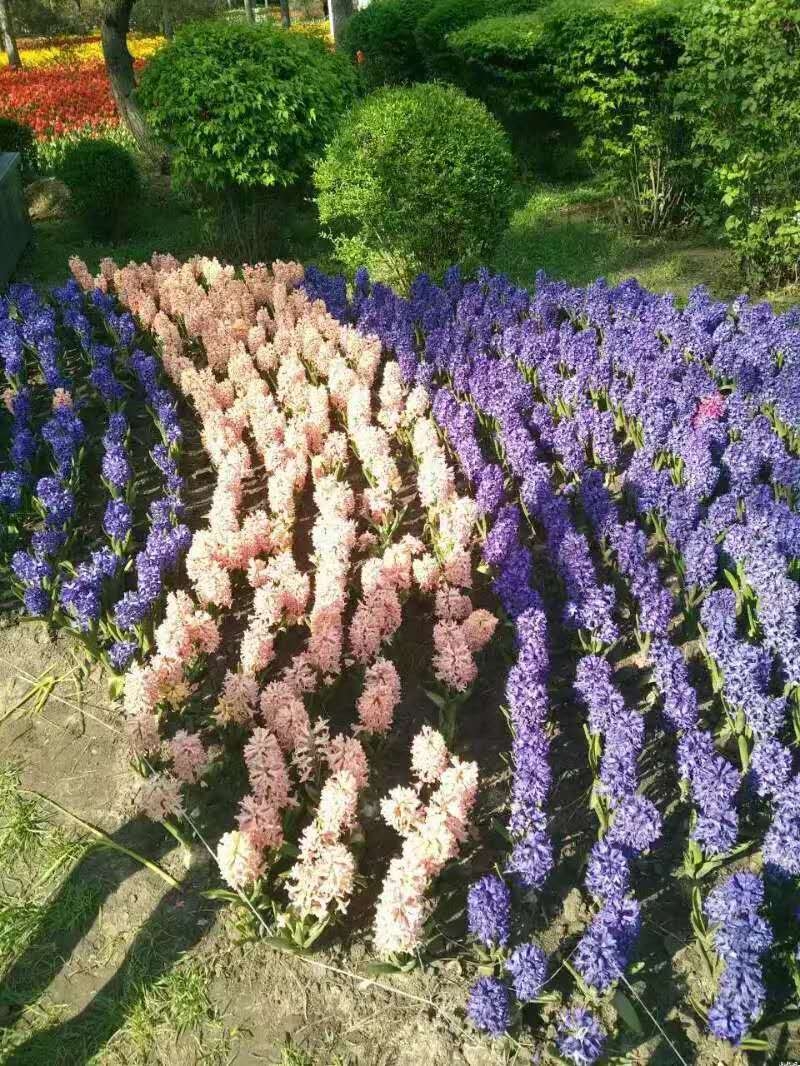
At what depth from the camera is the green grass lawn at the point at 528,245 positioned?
10.9 meters

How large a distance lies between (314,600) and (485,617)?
50.3 inches

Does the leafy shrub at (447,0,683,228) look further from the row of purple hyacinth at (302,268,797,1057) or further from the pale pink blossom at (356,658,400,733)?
the pale pink blossom at (356,658,400,733)

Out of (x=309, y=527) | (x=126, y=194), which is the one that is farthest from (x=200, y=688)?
(x=126, y=194)

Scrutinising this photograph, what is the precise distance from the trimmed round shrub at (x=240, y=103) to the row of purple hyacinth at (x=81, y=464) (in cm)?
307

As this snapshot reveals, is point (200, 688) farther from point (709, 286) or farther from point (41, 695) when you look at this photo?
point (709, 286)

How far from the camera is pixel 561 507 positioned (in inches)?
213

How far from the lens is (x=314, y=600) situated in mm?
5434

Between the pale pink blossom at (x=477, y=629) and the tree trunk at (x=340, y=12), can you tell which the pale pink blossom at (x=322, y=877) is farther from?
the tree trunk at (x=340, y=12)

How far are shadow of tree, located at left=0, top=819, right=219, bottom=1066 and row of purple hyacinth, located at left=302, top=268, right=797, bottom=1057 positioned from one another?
240 cm

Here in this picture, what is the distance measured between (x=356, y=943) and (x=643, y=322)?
5898 mm

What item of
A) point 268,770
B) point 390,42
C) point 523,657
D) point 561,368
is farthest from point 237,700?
point 390,42

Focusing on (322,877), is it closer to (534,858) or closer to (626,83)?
(534,858)

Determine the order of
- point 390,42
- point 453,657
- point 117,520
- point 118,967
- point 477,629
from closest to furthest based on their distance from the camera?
point 118,967 < point 453,657 < point 477,629 < point 117,520 < point 390,42

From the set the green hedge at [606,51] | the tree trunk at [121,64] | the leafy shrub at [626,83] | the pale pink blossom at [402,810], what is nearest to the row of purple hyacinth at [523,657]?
the pale pink blossom at [402,810]
